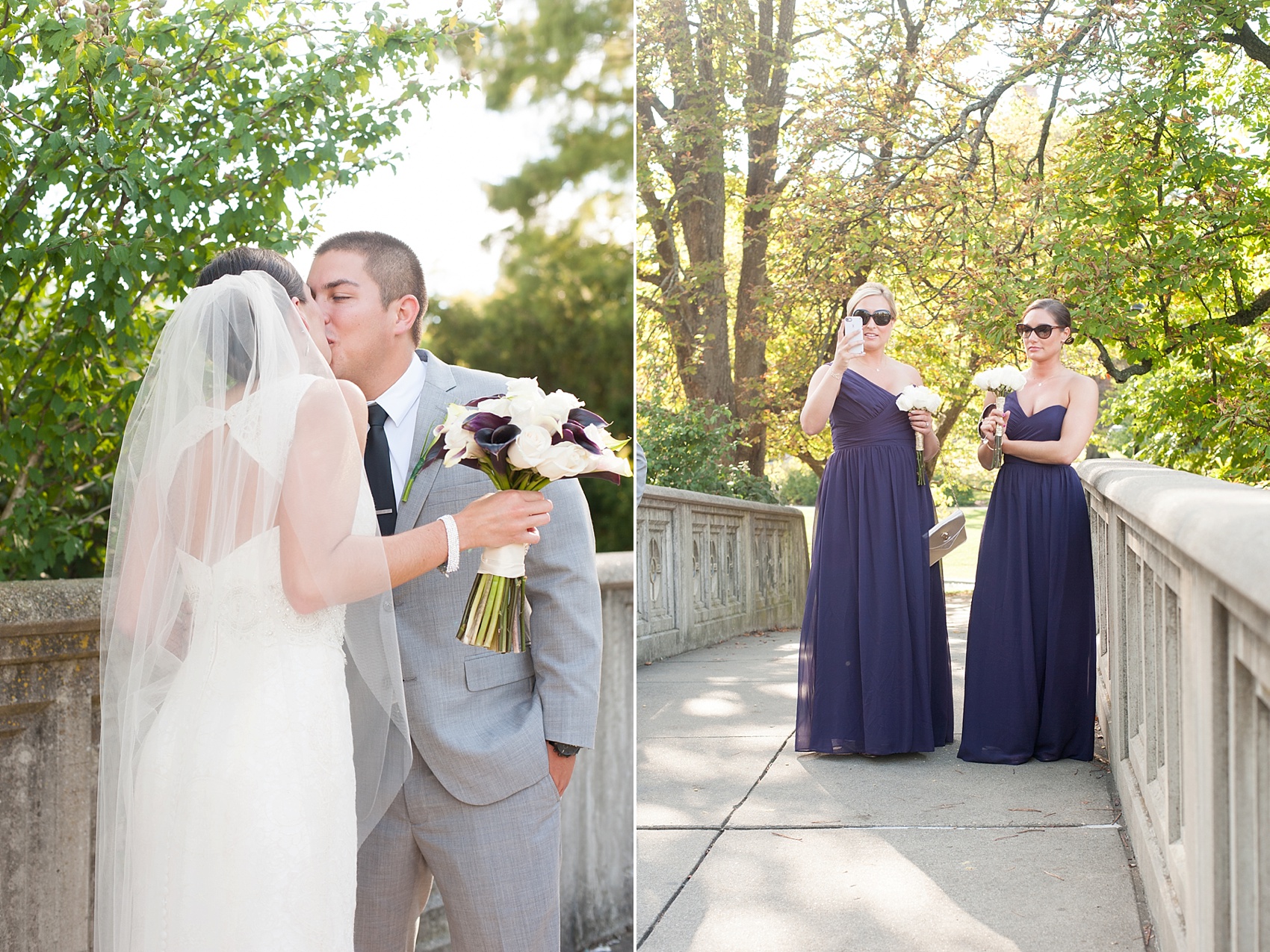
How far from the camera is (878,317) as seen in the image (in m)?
3.05

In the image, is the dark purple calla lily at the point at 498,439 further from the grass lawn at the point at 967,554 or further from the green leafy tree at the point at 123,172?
the grass lawn at the point at 967,554

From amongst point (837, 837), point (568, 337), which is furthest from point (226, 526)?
point (568, 337)

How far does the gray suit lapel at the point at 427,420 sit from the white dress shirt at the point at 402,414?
20 millimetres

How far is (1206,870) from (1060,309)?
1745 millimetres

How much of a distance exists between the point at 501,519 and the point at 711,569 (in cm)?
141

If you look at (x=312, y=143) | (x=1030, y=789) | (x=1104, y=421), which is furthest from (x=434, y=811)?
(x=1104, y=421)

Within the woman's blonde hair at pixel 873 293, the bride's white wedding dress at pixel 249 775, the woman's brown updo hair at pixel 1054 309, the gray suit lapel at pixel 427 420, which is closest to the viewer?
the bride's white wedding dress at pixel 249 775

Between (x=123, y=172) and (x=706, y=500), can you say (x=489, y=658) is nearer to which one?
(x=706, y=500)

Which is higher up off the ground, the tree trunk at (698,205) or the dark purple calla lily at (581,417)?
the tree trunk at (698,205)

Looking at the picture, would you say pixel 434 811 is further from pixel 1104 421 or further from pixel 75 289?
pixel 1104 421

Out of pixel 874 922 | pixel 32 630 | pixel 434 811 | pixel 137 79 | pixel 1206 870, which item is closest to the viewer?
pixel 1206 870

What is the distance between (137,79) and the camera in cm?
270

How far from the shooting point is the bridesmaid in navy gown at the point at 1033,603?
302cm

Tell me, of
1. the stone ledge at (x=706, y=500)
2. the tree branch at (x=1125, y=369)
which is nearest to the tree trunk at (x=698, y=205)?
the stone ledge at (x=706, y=500)
